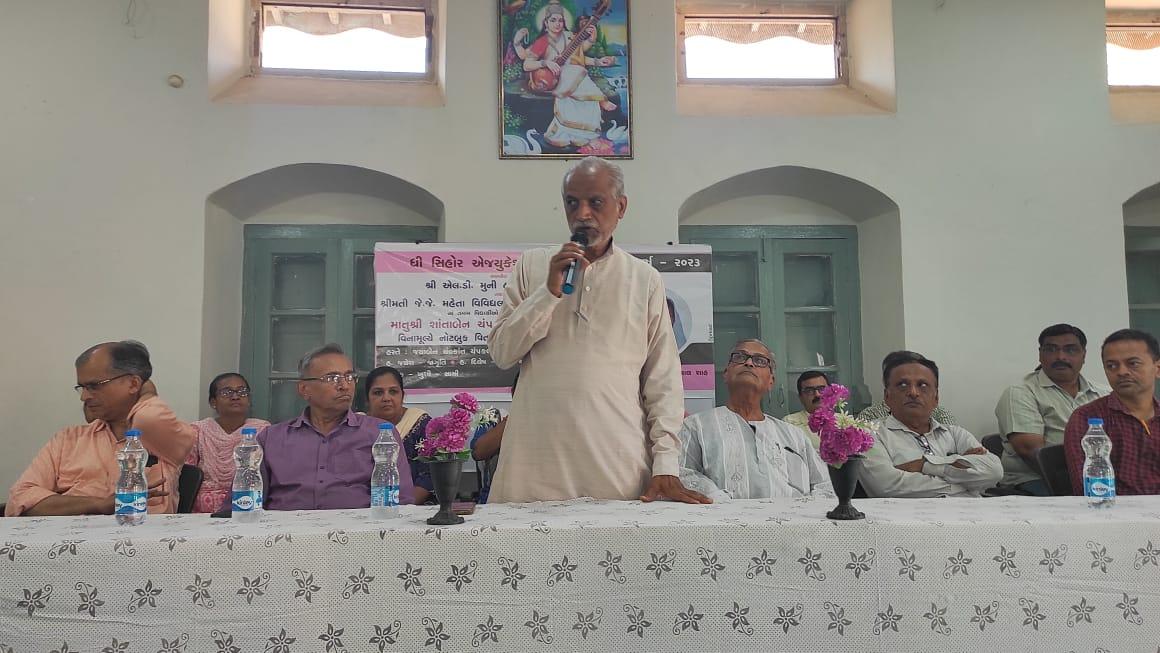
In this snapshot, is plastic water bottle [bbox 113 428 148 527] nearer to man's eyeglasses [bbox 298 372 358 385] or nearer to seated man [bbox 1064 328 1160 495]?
man's eyeglasses [bbox 298 372 358 385]

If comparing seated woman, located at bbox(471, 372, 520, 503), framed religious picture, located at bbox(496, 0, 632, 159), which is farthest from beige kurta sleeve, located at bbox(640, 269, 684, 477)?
framed religious picture, located at bbox(496, 0, 632, 159)

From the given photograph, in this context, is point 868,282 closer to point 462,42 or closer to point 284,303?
point 462,42

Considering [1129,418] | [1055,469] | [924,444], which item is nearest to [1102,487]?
[1129,418]

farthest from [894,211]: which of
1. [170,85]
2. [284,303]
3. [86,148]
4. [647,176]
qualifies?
[86,148]

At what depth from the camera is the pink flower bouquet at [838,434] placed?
1.71 meters

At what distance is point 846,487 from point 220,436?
124 inches

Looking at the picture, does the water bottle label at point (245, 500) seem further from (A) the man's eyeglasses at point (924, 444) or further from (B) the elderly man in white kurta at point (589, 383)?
(A) the man's eyeglasses at point (924, 444)

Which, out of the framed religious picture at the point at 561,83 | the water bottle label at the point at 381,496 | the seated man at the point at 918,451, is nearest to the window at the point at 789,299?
the framed religious picture at the point at 561,83

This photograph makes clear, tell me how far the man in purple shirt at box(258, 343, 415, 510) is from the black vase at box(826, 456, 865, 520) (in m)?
1.34

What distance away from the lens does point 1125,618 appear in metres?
→ 1.61

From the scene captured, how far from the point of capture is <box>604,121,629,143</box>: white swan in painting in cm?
434

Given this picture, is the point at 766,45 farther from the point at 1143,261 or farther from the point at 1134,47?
the point at 1143,261

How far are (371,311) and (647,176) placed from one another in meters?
1.70

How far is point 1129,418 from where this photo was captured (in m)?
2.63
